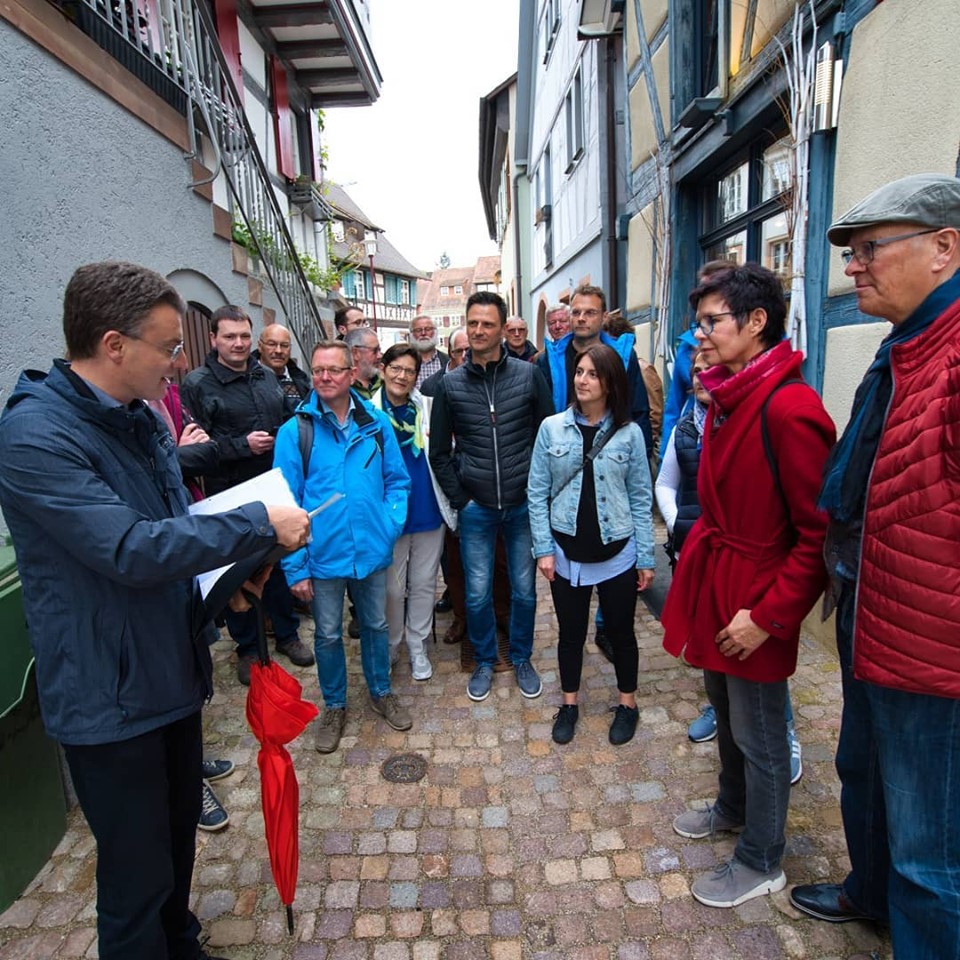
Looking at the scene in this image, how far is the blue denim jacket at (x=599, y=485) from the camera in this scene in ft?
9.80

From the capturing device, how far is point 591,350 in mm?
2957

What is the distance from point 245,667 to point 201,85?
470 centimetres

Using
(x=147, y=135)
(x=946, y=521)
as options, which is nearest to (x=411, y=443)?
Answer: (x=946, y=521)

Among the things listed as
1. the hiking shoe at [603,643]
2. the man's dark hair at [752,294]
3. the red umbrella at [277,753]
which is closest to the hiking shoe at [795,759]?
the hiking shoe at [603,643]

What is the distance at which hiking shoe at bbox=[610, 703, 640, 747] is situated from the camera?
3084mm

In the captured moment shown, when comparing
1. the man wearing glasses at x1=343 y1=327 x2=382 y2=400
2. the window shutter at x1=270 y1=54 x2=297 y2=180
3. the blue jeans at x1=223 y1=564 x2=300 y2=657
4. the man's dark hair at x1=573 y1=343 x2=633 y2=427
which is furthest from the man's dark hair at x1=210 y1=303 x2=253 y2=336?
the window shutter at x1=270 y1=54 x2=297 y2=180

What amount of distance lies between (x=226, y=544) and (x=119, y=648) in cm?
36

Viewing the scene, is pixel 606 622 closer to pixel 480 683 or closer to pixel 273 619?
pixel 480 683

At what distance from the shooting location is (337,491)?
3.04 meters

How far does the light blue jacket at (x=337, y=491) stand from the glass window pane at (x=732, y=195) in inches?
151

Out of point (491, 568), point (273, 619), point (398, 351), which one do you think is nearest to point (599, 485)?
point (491, 568)

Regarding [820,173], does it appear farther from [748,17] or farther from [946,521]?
[946,521]

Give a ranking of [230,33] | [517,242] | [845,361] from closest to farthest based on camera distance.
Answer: [845,361], [230,33], [517,242]

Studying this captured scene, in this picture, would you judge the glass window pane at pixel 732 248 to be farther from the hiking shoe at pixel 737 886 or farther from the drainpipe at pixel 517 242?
the drainpipe at pixel 517 242
